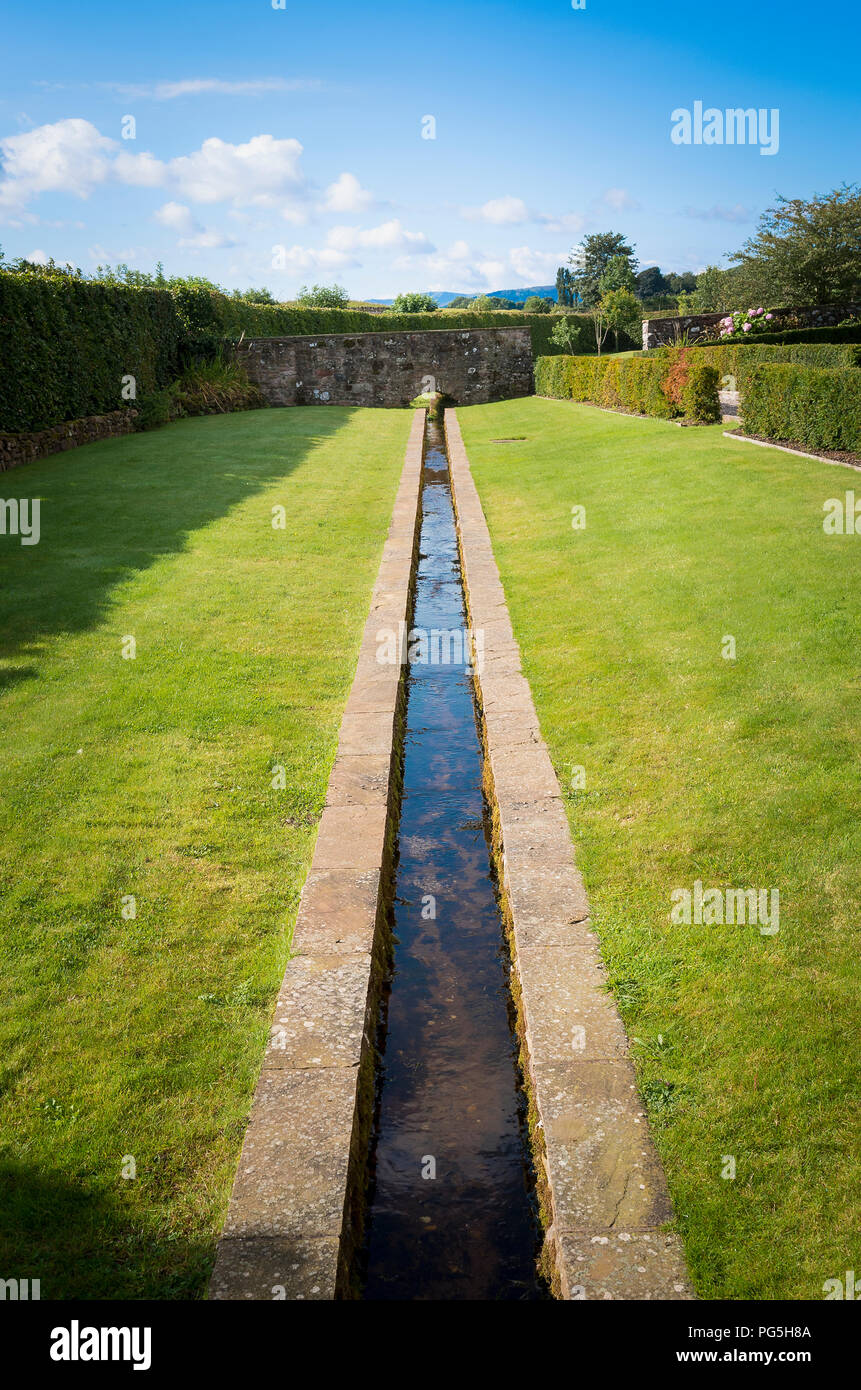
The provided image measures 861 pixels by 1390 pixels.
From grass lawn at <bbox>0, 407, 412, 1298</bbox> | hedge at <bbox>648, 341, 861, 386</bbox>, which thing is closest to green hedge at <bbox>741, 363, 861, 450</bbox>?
hedge at <bbox>648, 341, 861, 386</bbox>

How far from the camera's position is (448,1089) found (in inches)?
130

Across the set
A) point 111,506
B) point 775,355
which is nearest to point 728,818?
point 111,506

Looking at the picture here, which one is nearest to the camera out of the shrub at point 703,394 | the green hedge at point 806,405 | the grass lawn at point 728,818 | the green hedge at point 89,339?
the grass lawn at point 728,818

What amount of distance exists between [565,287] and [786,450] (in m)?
86.2

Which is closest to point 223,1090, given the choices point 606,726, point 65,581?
point 606,726

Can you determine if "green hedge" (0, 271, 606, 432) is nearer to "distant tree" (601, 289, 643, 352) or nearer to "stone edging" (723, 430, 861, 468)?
"stone edging" (723, 430, 861, 468)

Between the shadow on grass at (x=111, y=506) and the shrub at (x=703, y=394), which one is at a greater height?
the shrub at (x=703, y=394)

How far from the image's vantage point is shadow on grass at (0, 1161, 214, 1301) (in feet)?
7.78

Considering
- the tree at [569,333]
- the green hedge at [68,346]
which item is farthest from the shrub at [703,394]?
the tree at [569,333]

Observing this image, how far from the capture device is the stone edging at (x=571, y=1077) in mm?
2393

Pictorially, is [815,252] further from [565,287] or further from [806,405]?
[565,287]

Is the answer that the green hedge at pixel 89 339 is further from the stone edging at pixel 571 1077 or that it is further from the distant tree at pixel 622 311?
the distant tree at pixel 622 311

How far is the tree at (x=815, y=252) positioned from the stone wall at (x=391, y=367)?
9719 mm
